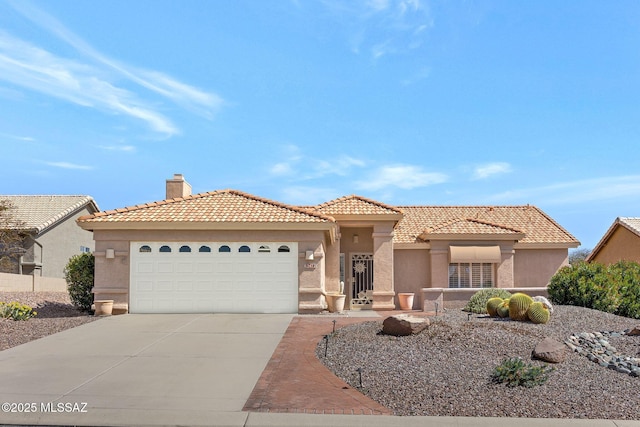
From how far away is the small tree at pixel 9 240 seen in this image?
34.0m

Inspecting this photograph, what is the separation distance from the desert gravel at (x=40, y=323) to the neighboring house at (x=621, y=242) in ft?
88.6

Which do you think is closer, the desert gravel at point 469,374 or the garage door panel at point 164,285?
the desert gravel at point 469,374

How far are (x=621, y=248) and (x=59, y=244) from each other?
32.3 metres

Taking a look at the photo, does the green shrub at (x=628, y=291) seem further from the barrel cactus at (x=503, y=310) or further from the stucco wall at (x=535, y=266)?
the stucco wall at (x=535, y=266)

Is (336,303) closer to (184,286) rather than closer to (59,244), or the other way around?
(184,286)

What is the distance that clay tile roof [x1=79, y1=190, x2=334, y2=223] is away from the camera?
2105 centimetres

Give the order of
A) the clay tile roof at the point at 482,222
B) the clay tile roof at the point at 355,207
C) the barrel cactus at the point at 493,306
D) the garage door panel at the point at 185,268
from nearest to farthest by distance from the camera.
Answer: the barrel cactus at the point at 493,306, the garage door panel at the point at 185,268, the clay tile roof at the point at 355,207, the clay tile roof at the point at 482,222

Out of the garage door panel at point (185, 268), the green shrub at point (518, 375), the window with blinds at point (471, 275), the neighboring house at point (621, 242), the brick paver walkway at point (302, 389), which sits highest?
the neighboring house at point (621, 242)

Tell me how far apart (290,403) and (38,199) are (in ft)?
116

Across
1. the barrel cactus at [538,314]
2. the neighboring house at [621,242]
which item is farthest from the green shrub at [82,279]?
the neighboring house at [621,242]

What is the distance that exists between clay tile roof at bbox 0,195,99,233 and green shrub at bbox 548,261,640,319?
27481 mm

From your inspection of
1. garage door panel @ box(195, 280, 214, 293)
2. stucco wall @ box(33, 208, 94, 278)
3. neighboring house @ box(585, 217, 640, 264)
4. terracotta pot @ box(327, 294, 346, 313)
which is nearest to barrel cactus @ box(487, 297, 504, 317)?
terracotta pot @ box(327, 294, 346, 313)

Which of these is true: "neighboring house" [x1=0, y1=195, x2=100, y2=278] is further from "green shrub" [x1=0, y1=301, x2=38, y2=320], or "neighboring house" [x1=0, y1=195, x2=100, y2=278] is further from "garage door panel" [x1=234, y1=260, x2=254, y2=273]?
"garage door panel" [x1=234, y1=260, x2=254, y2=273]

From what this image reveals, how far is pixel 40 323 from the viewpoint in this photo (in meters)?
18.8
